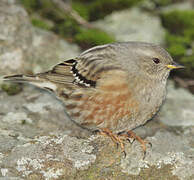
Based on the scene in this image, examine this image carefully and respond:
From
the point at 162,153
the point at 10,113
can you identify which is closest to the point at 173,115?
the point at 162,153

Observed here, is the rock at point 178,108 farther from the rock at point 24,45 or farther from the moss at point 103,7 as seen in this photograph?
the moss at point 103,7

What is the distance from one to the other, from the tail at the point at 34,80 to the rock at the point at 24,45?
20.8 inches

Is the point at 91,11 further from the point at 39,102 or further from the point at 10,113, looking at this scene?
the point at 10,113

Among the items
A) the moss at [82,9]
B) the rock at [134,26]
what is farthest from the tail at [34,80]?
the moss at [82,9]

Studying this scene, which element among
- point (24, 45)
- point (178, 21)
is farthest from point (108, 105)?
point (178, 21)

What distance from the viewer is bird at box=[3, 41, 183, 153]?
4.72 metres

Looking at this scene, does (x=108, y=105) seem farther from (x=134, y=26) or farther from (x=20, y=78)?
(x=134, y=26)

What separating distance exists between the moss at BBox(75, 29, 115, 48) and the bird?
132 cm

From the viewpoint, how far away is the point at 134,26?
7.43 meters

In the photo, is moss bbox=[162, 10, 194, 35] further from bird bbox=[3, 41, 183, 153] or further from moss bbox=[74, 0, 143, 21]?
bird bbox=[3, 41, 183, 153]

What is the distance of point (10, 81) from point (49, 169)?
7.25 ft

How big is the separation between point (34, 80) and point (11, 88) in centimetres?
48

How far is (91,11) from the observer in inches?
296

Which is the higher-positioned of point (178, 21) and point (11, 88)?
point (178, 21)
